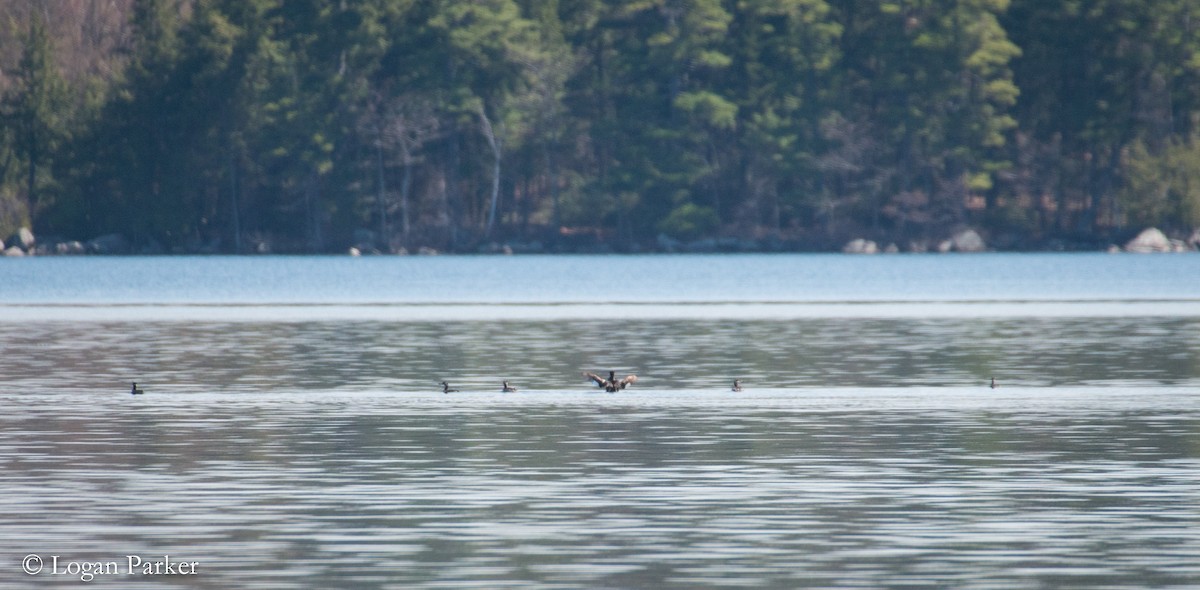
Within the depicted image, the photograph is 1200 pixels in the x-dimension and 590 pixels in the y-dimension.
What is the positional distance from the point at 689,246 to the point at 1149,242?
76.4 ft

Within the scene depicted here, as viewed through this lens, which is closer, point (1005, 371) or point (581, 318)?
point (1005, 371)

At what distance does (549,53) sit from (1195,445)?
3455 inches

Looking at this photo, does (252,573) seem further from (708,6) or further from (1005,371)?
(708,6)

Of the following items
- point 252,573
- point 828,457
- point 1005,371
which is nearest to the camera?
point 252,573

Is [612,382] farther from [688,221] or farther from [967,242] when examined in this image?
[967,242]

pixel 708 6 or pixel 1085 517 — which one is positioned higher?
pixel 708 6

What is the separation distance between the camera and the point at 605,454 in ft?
61.5

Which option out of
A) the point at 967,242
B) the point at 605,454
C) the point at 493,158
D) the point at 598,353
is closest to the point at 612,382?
the point at 605,454

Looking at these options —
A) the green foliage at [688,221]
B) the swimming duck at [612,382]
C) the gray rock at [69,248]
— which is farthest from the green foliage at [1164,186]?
the swimming duck at [612,382]

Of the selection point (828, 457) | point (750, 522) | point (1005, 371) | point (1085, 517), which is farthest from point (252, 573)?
point (1005, 371)

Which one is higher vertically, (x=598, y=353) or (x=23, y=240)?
(x=23, y=240)

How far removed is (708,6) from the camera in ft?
334

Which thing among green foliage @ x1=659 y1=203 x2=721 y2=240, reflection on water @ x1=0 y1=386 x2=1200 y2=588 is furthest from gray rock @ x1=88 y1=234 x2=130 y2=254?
reflection on water @ x1=0 y1=386 x2=1200 y2=588

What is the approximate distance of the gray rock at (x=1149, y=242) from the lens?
101 meters
